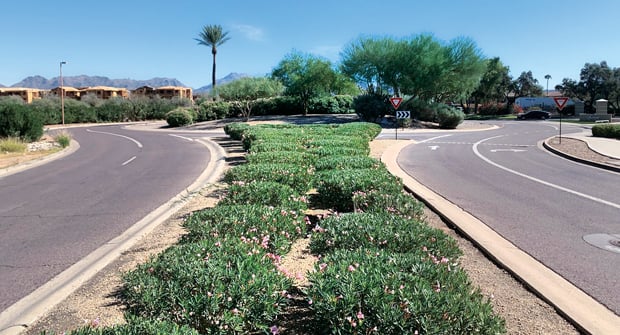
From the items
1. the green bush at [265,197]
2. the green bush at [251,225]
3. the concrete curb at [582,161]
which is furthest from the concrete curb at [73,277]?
the concrete curb at [582,161]

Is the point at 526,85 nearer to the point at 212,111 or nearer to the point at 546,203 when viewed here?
the point at 212,111

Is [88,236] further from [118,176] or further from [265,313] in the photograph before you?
[118,176]

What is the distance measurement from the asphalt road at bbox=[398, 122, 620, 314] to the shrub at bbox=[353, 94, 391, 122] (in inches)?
1019

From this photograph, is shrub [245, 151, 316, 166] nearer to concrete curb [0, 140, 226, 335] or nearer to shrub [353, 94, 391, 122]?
concrete curb [0, 140, 226, 335]

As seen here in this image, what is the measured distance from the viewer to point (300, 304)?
13.4 feet

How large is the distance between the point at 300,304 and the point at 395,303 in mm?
1238

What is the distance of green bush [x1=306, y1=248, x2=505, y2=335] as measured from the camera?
2945 millimetres

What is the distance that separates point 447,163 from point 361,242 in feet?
41.4

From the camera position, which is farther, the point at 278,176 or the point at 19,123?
the point at 19,123

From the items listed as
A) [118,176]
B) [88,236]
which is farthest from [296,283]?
[118,176]

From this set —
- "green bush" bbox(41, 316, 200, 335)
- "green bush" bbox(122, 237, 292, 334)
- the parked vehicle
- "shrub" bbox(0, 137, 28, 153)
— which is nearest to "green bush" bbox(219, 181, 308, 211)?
"green bush" bbox(122, 237, 292, 334)

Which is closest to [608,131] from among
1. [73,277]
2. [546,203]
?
[546,203]

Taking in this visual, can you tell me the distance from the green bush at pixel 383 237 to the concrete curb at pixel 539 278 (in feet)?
2.90

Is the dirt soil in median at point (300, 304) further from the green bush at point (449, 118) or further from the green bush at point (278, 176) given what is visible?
the green bush at point (449, 118)
